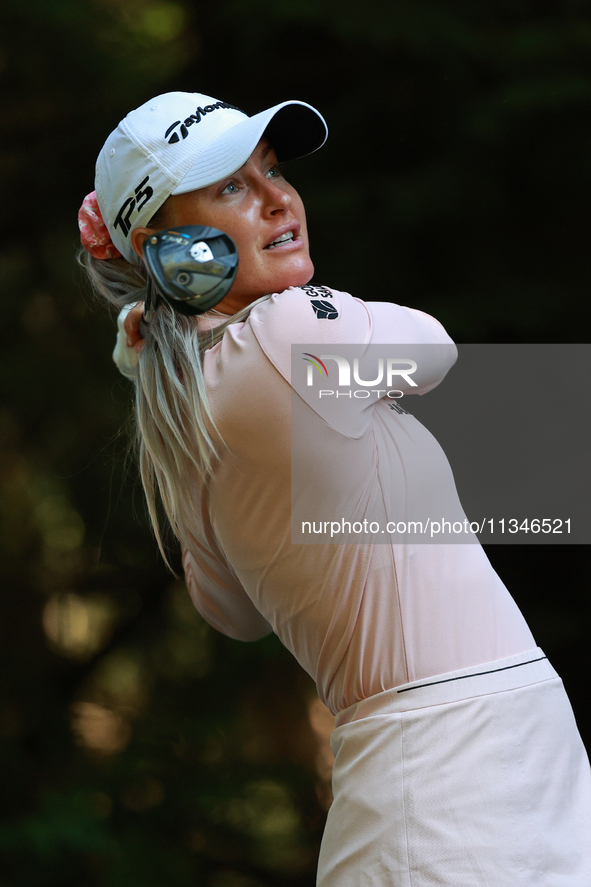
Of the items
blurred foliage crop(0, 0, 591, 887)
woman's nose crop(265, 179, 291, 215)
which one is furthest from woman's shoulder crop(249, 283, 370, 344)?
blurred foliage crop(0, 0, 591, 887)

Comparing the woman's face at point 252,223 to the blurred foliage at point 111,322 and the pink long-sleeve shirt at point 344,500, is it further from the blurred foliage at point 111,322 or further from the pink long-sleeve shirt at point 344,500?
the blurred foliage at point 111,322

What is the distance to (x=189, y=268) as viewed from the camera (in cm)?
77

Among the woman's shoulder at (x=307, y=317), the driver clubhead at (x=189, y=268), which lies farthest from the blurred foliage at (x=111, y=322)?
the driver clubhead at (x=189, y=268)

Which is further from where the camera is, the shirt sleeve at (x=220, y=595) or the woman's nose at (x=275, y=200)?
the shirt sleeve at (x=220, y=595)

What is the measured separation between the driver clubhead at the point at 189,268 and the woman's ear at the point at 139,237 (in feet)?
0.65

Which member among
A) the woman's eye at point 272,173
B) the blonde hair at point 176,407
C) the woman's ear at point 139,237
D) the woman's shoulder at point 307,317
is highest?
the woman's eye at point 272,173

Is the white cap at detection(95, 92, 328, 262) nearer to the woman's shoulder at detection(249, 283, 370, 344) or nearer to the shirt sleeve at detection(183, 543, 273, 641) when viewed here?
the woman's shoulder at detection(249, 283, 370, 344)

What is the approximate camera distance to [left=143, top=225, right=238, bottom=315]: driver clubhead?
2.51 ft

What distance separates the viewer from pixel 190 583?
3.84 ft

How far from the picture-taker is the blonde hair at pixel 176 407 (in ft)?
2.86

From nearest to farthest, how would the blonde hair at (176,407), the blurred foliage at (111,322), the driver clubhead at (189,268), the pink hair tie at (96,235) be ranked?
the driver clubhead at (189,268)
the blonde hair at (176,407)
the pink hair tie at (96,235)
the blurred foliage at (111,322)

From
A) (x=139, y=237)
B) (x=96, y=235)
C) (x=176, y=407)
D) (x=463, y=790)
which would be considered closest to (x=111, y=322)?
(x=96, y=235)

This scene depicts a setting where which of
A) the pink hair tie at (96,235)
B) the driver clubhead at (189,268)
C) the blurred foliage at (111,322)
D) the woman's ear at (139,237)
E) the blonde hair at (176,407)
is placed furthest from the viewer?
the blurred foliage at (111,322)

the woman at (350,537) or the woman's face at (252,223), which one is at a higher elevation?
the woman's face at (252,223)
